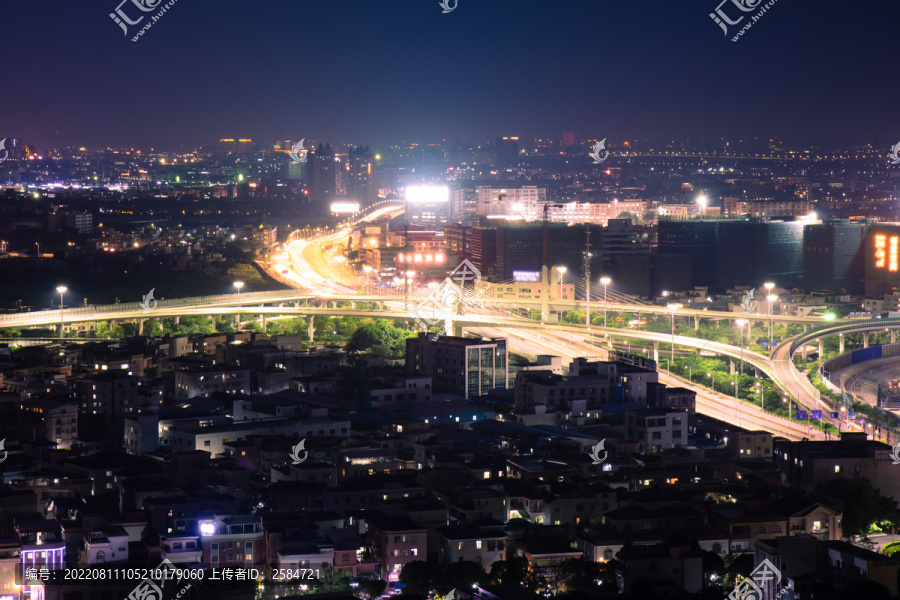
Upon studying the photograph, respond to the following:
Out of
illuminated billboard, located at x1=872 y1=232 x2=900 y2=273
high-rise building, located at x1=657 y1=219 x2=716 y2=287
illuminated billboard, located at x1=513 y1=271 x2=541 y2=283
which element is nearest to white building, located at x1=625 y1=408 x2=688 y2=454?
illuminated billboard, located at x1=513 y1=271 x2=541 y2=283

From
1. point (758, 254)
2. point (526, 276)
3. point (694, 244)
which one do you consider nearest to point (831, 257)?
point (758, 254)

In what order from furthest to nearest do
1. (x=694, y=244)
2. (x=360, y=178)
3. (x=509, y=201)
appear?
(x=360, y=178) → (x=509, y=201) → (x=694, y=244)

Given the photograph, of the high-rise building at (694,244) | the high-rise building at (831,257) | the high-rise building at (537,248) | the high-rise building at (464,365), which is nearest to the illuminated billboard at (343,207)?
the high-rise building at (694,244)

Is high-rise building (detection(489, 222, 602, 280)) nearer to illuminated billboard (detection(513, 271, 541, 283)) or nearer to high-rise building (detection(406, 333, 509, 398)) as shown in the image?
illuminated billboard (detection(513, 271, 541, 283))

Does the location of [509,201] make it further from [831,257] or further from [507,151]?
[831,257]

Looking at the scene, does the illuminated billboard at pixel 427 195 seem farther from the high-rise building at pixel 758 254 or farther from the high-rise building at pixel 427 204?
the high-rise building at pixel 758 254

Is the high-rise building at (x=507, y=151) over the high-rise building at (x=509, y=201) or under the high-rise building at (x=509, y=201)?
over
